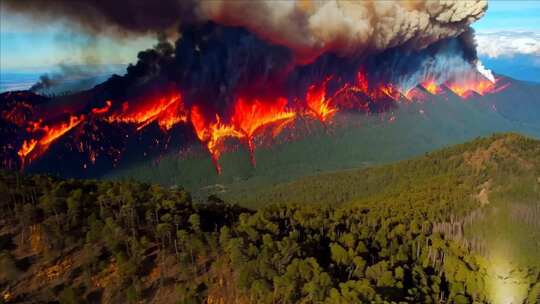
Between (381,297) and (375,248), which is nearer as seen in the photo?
(381,297)

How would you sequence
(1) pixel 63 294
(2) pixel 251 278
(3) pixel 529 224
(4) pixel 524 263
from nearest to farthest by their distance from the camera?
(1) pixel 63 294
(2) pixel 251 278
(4) pixel 524 263
(3) pixel 529 224

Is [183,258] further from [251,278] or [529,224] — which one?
[529,224]

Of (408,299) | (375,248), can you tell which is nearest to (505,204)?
(375,248)

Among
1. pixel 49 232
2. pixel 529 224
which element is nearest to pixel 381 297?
pixel 49 232

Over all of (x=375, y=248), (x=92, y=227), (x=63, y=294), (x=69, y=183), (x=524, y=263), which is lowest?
(x=524, y=263)

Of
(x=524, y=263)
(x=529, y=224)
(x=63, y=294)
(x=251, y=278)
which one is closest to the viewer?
(x=63, y=294)

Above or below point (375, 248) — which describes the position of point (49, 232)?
above
